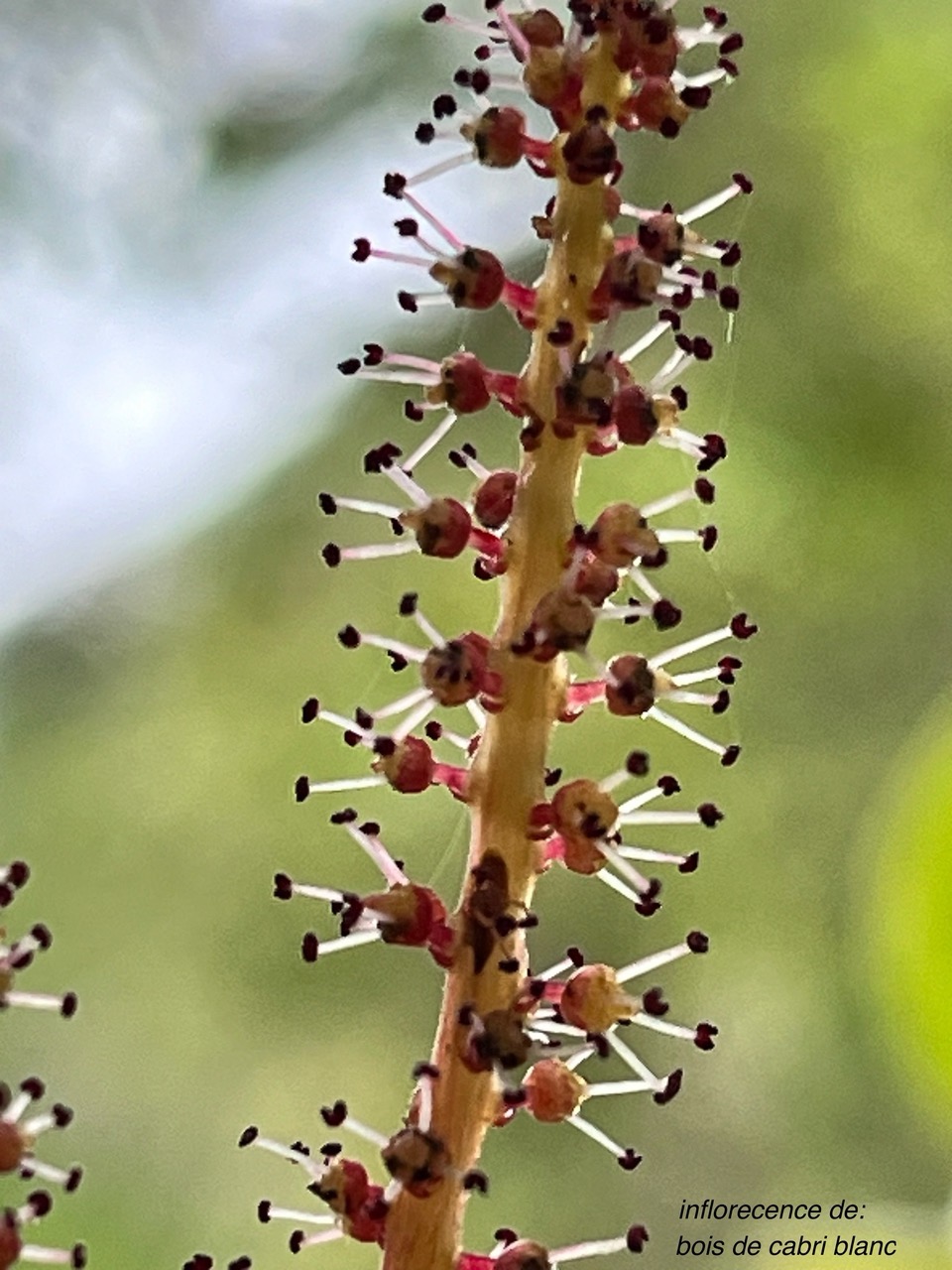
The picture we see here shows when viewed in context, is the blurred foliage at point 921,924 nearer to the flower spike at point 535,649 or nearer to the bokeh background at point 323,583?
the bokeh background at point 323,583

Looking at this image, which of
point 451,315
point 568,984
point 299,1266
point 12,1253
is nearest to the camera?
point 12,1253

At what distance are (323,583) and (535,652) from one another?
0.92 m

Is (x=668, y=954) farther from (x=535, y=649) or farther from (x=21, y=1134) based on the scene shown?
(x=21, y=1134)

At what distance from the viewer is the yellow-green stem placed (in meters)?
0.73

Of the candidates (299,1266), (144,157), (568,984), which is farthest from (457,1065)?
(144,157)

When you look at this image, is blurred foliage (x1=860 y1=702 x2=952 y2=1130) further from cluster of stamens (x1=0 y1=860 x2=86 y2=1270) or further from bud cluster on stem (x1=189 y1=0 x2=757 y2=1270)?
cluster of stamens (x1=0 y1=860 x2=86 y2=1270)

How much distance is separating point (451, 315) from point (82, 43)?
48cm

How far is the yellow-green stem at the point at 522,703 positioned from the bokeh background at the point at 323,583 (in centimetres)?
69

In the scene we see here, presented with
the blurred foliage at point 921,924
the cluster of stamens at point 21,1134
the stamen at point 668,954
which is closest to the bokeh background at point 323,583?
the blurred foliage at point 921,924

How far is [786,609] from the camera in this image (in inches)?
62.4

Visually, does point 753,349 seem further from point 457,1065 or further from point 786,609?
point 457,1065

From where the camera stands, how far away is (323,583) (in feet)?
5.36

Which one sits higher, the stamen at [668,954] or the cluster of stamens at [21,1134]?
the stamen at [668,954]

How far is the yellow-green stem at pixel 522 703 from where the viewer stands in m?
0.73
